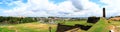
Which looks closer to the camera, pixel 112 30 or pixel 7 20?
pixel 112 30

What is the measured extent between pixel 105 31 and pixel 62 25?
9.73m

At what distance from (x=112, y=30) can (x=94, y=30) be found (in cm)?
159

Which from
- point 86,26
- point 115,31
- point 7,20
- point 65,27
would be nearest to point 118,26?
point 115,31

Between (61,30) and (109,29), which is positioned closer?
(109,29)

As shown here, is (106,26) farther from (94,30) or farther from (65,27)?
(65,27)

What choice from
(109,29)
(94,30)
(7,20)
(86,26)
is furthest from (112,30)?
(7,20)

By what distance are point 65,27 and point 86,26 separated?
4.12 m

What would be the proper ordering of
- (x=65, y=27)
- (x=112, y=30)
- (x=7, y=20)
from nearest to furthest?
(x=112, y=30)
(x=65, y=27)
(x=7, y=20)

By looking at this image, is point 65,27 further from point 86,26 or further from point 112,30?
point 112,30

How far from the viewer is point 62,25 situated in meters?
27.1

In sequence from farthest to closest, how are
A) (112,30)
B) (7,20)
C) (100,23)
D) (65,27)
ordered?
(7,20) → (65,27) → (100,23) → (112,30)

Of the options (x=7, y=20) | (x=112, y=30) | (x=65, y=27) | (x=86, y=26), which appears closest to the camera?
(x=112, y=30)

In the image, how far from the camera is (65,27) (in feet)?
86.9

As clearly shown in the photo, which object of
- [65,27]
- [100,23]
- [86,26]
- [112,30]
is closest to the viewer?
[112,30]
